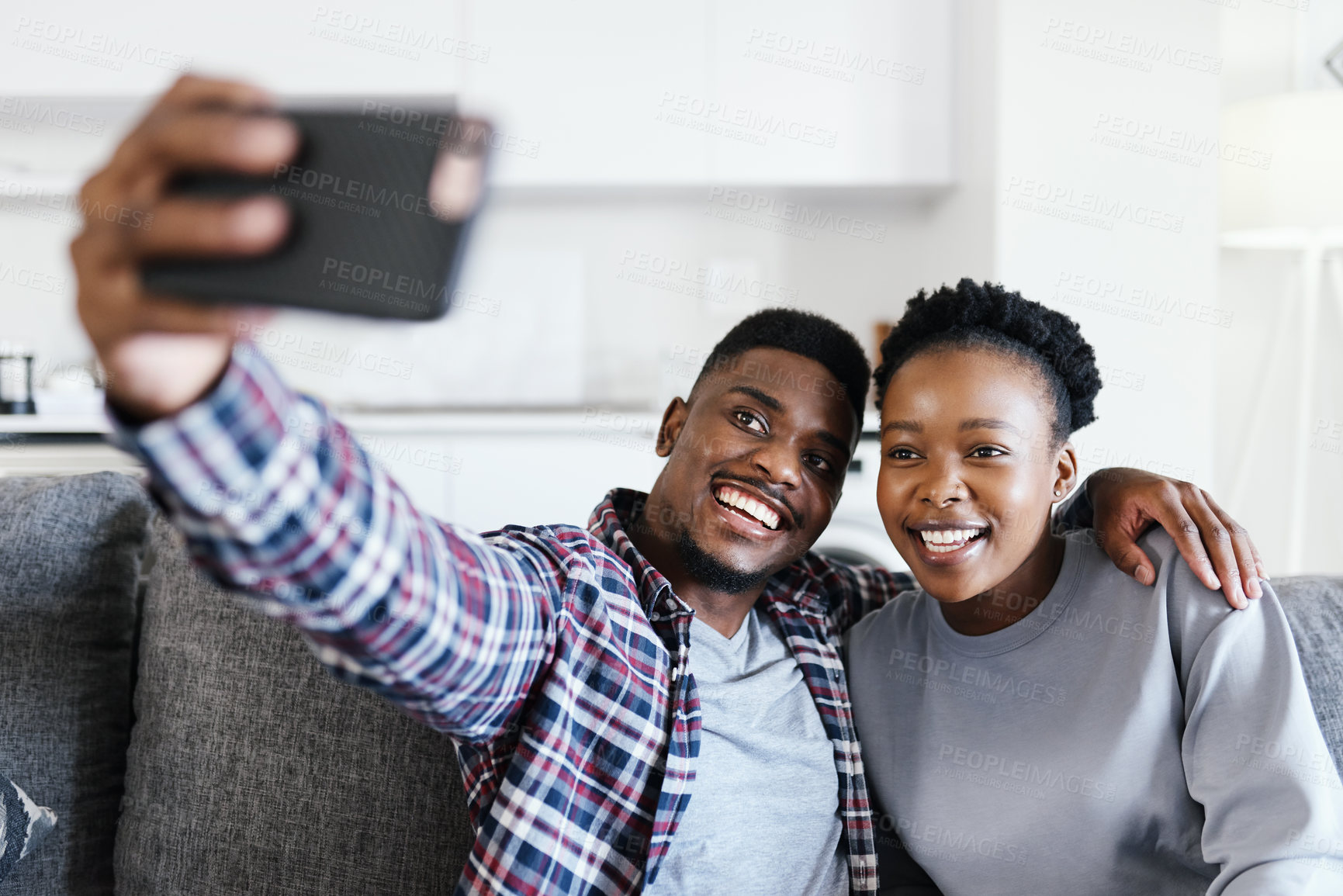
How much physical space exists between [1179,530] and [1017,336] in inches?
10.4

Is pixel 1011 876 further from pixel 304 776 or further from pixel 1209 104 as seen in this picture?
pixel 1209 104

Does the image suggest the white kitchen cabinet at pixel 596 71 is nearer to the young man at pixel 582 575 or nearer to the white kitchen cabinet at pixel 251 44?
the white kitchen cabinet at pixel 251 44

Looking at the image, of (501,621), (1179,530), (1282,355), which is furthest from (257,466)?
(1282,355)

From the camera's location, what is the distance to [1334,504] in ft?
9.96

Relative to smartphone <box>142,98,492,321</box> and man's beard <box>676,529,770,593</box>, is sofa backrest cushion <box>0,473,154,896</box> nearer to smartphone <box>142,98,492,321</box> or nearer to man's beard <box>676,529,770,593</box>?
man's beard <box>676,529,770,593</box>

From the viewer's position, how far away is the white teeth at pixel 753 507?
1065 millimetres

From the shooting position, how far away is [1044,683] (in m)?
0.97

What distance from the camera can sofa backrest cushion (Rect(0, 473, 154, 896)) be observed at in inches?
39.2

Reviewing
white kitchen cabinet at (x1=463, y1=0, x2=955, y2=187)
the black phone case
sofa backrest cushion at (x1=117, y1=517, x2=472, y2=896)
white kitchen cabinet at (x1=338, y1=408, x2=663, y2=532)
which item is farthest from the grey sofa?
white kitchen cabinet at (x1=463, y1=0, x2=955, y2=187)

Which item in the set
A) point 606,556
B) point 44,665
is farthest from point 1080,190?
→ point 44,665

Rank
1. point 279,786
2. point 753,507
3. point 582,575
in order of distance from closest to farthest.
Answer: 1. point 582,575
2. point 279,786
3. point 753,507

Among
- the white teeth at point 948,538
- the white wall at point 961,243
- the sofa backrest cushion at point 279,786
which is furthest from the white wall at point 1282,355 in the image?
the sofa backrest cushion at point 279,786

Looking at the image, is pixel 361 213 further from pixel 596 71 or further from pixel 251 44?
pixel 251 44

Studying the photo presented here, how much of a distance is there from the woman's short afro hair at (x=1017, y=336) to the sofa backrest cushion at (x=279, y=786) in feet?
2.22
